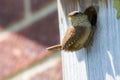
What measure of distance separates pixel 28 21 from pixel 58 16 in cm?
8

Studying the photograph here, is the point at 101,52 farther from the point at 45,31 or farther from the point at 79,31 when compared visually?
the point at 45,31

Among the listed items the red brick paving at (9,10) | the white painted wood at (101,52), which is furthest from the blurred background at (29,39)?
the white painted wood at (101,52)

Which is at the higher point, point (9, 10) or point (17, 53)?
point (9, 10)

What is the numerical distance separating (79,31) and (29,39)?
420mm

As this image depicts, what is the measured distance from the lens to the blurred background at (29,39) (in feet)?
10.8

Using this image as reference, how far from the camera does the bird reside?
296cm

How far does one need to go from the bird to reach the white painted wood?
0.6 inches

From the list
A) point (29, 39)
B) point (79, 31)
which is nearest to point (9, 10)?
point (29, 39)

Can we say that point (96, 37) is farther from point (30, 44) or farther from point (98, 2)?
point (30, 44)

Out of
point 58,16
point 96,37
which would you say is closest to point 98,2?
point 96,37

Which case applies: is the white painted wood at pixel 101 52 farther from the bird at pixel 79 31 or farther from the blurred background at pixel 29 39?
the blurred background at pixel 29 39

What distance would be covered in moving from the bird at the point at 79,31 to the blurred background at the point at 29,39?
248mm

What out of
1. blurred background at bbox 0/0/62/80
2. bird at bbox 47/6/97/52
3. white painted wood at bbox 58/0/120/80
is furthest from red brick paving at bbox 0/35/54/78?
bird at bbox 47/6/97/52

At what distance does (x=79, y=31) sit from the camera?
296cm
